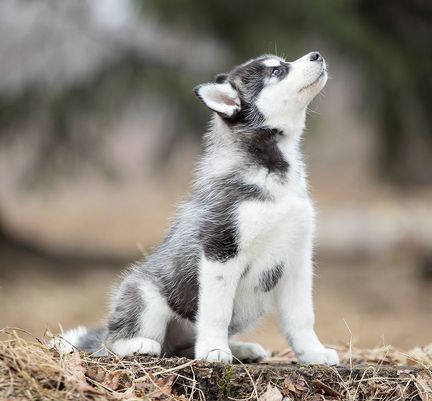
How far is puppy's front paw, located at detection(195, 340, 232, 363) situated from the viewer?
187 inches

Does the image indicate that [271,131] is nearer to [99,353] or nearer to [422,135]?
[99,353]

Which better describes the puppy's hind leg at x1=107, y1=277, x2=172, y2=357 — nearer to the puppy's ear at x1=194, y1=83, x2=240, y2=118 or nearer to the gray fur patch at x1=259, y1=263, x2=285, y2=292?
the gray fur patch at x1=259, y1=263, x2=285, y2=292

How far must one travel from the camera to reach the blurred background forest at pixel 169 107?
1362cm

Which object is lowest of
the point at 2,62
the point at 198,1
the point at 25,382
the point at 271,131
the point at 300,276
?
the point at 25,382

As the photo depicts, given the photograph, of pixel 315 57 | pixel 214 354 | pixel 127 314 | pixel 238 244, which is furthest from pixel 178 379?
pixel 315 57

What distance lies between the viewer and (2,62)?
588 inches

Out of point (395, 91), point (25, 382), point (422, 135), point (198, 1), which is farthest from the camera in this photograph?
point (422, 135)

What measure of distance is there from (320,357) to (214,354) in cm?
70

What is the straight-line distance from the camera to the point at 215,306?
15.6 ft

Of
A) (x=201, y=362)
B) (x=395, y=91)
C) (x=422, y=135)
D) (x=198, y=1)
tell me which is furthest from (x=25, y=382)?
(x=422, y=135)

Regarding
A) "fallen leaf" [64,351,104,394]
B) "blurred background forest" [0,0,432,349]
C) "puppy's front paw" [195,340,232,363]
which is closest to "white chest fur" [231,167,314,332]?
"puppy's front paw" [195,340,232,363]

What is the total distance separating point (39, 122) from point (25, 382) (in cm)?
1104

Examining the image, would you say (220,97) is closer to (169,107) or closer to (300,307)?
(300,307)

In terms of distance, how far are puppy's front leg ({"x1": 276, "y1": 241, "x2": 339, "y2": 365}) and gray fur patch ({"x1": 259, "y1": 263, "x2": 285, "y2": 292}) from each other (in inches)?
2.2
